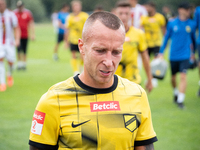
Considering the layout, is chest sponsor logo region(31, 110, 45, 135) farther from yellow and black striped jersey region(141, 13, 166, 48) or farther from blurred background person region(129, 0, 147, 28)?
blurred background person region(129, 0, 147, 28)

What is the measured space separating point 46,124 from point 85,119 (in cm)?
27

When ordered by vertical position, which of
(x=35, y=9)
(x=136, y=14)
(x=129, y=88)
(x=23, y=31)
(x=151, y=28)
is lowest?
(x=129, y=88)

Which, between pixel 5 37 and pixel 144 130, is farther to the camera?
pixel 5 37


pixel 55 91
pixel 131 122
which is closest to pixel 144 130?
pixel 131 122

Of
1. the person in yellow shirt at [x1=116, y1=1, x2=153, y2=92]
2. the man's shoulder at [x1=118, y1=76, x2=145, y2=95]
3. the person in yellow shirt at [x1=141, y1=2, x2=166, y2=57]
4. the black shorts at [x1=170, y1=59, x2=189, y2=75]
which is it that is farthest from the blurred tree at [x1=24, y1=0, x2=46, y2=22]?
the man's shoulder at [x1=118, y1=76, x2=145, y2=95]

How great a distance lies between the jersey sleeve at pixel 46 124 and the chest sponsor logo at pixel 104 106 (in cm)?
24

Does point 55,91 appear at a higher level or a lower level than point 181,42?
higher

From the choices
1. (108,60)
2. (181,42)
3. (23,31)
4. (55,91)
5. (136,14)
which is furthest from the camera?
(23,31)

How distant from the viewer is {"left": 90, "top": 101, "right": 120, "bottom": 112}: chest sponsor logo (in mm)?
2061

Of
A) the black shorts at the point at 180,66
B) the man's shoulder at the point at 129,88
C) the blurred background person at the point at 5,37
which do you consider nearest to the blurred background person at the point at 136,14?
the black shorts at the point at 180,66

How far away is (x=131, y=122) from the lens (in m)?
2.11

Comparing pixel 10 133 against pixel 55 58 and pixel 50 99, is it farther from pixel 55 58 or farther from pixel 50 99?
pixel 55 58

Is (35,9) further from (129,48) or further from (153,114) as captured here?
(129,48)

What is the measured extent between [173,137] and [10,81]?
609 centimetres
